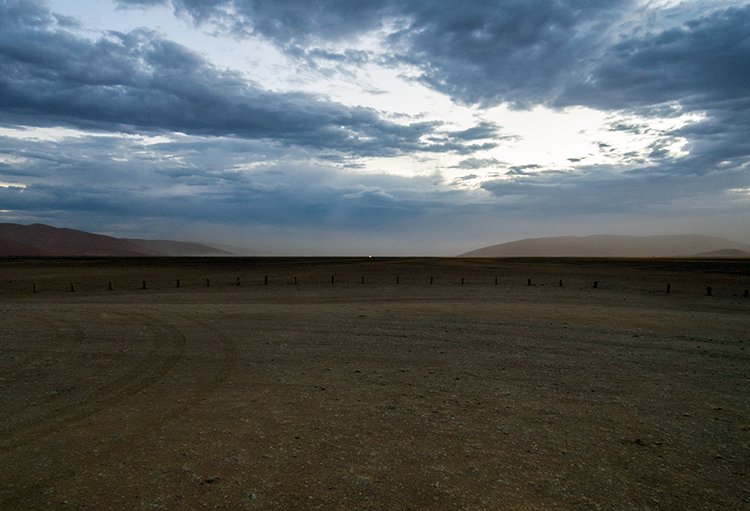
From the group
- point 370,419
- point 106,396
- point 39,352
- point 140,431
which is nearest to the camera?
point 140,431

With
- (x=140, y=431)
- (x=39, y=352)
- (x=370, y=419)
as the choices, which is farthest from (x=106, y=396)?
(x=39, y=352)

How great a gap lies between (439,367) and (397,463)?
5.16m

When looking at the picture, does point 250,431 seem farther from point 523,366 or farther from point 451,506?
point 523,366

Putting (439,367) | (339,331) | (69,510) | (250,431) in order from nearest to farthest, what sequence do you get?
(69,510), (250,431), (439,367), (339,331)

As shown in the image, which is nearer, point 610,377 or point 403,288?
point 610,377

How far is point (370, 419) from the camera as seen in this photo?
7.50m

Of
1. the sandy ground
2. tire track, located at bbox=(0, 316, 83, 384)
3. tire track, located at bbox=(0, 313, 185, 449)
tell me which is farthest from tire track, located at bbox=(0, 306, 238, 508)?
tire track, located at bbox=(0, 316, 83, 384)

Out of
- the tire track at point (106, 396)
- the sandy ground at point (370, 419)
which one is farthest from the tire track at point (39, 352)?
the tire track at point (106, 396)

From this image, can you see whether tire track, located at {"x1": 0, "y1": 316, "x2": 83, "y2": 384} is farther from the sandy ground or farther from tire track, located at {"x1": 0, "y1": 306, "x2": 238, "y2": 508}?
tire track, located at {"x1": 0, "y1": 306, "x2": 238, "y2": 508}

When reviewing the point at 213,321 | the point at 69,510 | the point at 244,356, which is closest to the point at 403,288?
the point at 213,321

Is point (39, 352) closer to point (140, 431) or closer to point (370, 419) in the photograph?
point (140, 431)

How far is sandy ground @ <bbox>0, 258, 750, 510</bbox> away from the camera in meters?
5.34

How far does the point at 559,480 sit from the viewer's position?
5609mm

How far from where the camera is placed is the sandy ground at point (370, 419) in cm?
534
